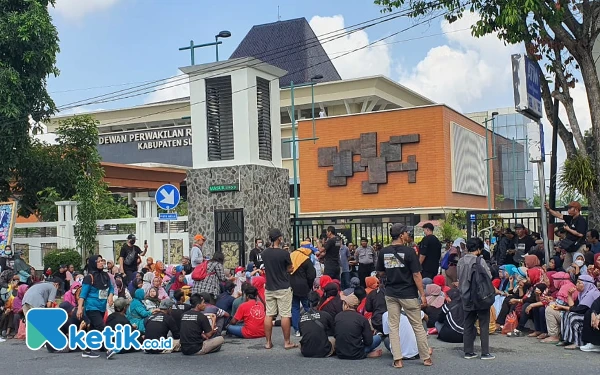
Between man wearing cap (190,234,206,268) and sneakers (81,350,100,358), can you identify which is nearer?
sneakers (81,350,100,358)

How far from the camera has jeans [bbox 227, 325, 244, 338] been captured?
13.5 metres

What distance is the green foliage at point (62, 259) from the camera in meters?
22.4

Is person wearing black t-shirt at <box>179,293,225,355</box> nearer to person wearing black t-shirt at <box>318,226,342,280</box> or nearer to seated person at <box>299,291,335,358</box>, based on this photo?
seated person at <box>299,291,335,358</box>

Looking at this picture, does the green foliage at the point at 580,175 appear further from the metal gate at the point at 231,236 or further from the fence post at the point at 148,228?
the fence post at the point at 148,228

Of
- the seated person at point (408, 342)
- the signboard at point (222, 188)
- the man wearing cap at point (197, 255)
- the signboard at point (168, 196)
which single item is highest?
the signboard at point (222, 188)

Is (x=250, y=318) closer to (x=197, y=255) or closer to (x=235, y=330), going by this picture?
(x=235, y=330)

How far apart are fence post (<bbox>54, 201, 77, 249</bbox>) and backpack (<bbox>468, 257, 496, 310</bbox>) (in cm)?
1648

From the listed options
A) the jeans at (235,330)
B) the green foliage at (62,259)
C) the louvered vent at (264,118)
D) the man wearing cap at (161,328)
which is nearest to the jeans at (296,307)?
the jeans at (235,330)

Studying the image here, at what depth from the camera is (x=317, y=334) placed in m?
11.0

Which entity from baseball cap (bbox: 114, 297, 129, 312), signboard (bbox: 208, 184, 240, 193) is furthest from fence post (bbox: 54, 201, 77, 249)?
baseball cap (bbox: 114, 297, 129, 312)

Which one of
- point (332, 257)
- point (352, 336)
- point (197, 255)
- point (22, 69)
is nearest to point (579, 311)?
point (352, 336)

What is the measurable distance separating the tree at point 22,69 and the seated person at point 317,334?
1623 cm

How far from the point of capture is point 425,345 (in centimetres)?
1012

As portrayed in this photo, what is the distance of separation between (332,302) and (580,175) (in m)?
7.33
